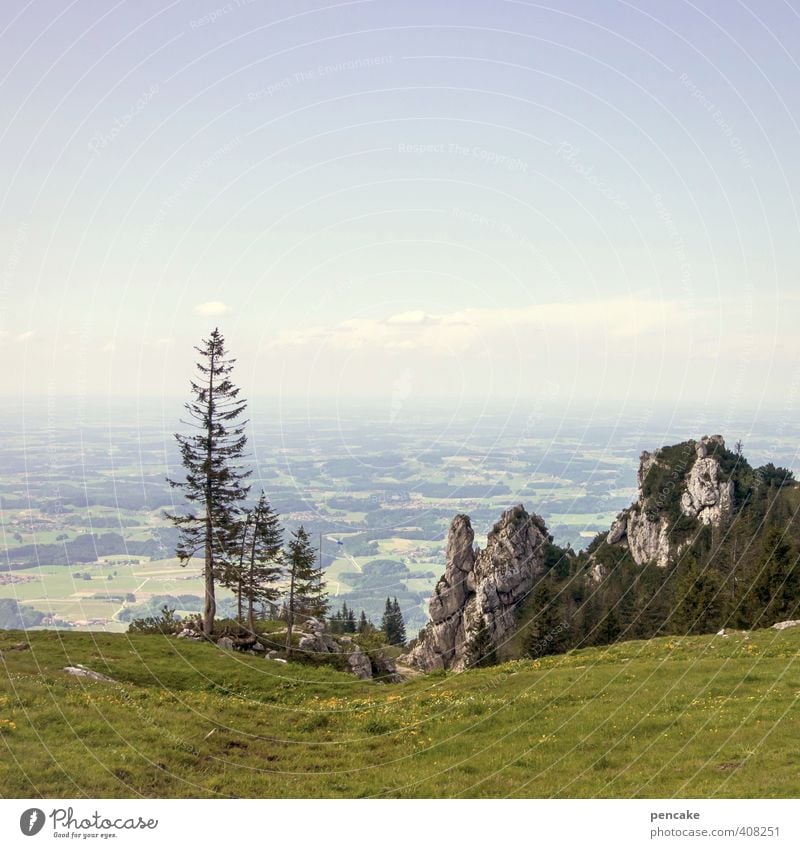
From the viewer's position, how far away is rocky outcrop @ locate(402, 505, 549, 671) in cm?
12712

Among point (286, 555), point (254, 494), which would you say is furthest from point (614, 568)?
point (286, 555)

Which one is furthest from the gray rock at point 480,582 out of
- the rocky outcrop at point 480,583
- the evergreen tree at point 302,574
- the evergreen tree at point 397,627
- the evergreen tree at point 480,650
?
the evergreen tree at point 302,574

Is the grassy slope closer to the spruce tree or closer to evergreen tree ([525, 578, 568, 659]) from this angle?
the spruce tree

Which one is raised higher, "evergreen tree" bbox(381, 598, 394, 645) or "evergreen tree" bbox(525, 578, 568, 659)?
"evergreen tree" bbox(525, 578, 568, 659)

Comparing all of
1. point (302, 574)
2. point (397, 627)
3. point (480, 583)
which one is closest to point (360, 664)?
point (302, 574)

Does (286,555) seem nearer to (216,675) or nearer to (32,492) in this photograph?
(216,675)

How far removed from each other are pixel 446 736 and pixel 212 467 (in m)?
32.2

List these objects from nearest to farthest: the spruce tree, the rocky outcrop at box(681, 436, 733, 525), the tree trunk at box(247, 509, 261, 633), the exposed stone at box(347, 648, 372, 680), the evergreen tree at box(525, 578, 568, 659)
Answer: the exposed stone at box(347, 648, 372, 680)
the tree trunk at box(247, 509, 261, 633)
the spruce tree
the evergreen tree at box(525, 578, 568, 659)
the rocky outcrop at box(681, 436, 733, 525)

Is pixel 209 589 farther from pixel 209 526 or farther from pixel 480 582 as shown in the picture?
pixel 480 582

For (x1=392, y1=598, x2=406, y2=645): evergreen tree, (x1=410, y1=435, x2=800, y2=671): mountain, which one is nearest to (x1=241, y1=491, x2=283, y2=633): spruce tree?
(x1=410, y1=435, x2=800, y2=671): mountain

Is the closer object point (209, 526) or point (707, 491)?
point (209, 526)

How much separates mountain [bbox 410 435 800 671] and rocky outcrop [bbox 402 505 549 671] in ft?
0.68

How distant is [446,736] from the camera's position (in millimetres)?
22953

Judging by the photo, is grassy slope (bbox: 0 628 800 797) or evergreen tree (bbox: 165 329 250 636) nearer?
grassy slope (bbox: 0 628 800 797)
